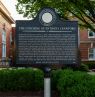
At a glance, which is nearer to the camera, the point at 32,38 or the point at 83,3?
the point at 32,38

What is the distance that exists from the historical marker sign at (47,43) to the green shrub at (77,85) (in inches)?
39.8

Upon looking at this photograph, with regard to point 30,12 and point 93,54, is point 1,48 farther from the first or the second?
point 93,54

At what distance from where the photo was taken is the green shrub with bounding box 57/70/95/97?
11.1 meters

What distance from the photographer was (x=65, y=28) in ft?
35.0

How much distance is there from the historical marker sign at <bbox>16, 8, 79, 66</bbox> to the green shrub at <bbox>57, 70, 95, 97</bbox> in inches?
39.8

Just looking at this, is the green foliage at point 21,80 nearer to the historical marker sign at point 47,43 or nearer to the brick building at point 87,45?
the historical marker sign at point 47,43

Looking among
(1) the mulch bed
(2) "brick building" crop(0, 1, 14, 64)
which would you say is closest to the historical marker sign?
(1) the mulch bed

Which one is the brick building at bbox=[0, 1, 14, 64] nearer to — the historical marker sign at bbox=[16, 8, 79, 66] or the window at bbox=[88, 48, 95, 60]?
the window at bbox=[88, 48, 95, 60]

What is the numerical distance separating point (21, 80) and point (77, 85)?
271 centimetres

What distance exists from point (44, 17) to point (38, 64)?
114cm

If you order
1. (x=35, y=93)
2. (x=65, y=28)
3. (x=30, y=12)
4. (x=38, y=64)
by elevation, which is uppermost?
(x=30, y=12)

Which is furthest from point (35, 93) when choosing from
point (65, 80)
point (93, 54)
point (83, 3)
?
point (93, 54)

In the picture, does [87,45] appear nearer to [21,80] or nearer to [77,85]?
Answer: [21,80]

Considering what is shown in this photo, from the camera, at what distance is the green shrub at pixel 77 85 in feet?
36.6
